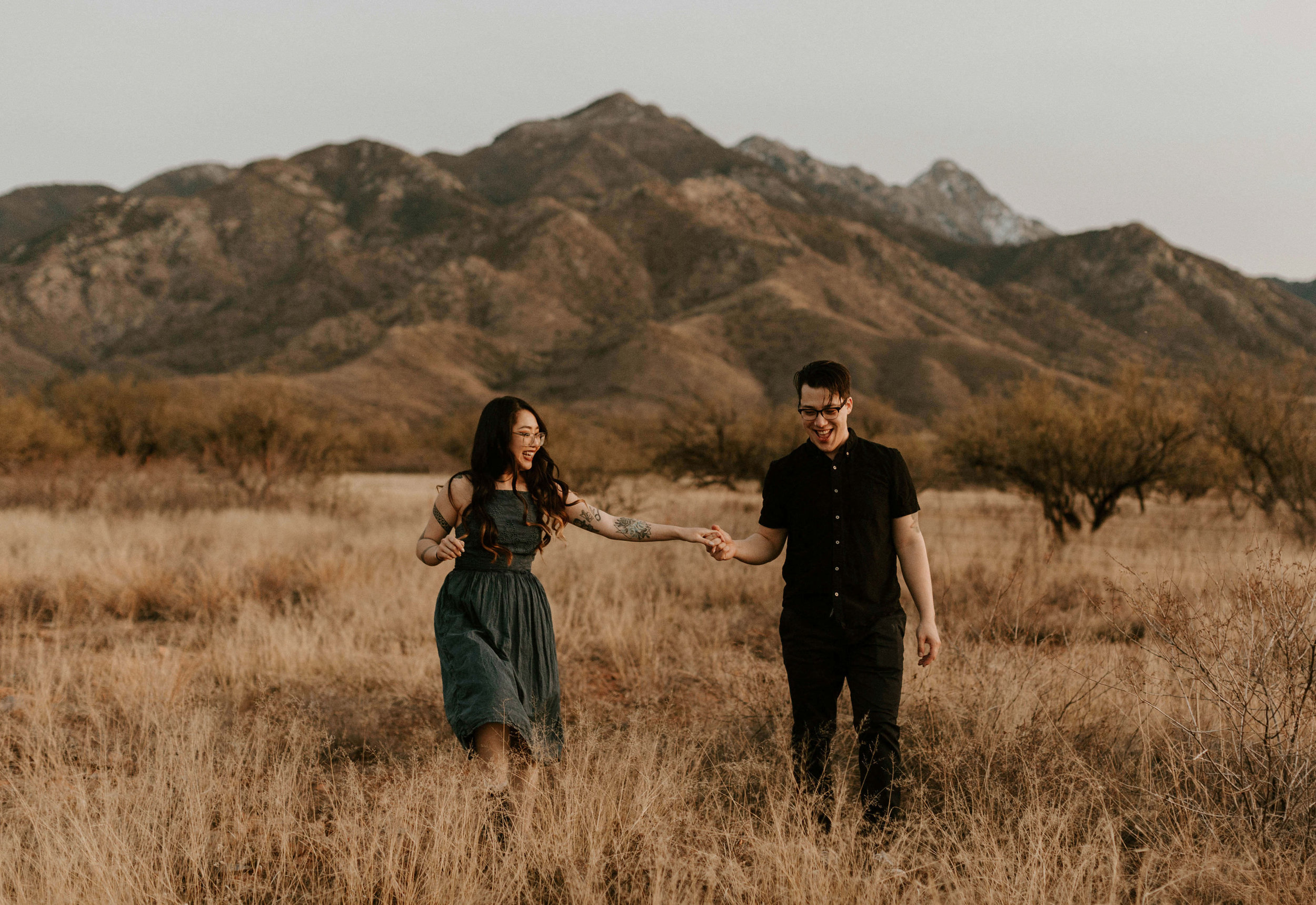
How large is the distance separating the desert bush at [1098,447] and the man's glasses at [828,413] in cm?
996

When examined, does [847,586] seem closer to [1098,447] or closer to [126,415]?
[1098,447]

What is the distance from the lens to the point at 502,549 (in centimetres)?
360

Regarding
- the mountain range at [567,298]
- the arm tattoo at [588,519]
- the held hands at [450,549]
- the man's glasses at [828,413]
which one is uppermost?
the mountain range at [567,298]

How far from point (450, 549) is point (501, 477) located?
1.39ft

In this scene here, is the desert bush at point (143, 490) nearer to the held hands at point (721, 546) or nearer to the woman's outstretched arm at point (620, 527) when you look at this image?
the woman's outstretched arm at point (620, 527)

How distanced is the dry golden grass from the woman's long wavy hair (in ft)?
3.25

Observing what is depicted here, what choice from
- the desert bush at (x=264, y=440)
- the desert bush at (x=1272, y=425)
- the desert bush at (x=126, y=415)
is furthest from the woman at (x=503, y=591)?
the desert bush at (x=126, y=415)

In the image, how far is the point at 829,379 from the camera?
3.27 m

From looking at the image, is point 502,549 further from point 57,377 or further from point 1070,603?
point 57,377

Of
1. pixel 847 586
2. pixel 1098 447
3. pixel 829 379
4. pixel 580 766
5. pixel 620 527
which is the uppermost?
pixel 829 379

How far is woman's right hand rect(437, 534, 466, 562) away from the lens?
340 centimetres

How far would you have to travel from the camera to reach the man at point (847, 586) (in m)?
3.24

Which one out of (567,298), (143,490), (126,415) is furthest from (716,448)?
(567,298)

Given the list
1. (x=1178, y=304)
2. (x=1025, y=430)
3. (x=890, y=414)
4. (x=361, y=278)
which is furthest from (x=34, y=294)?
(x=1178, y=304)
